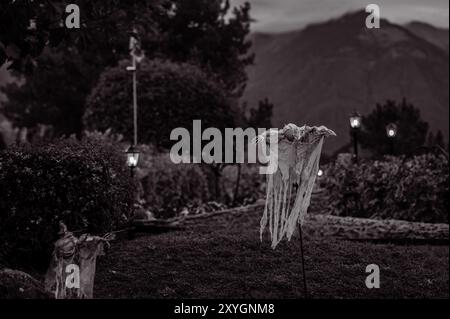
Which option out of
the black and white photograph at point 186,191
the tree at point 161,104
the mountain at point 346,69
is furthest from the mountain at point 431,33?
the tree at point 161,104

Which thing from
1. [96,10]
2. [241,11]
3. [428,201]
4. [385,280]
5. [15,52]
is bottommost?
[385,280]

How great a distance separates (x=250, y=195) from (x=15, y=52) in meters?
9.29

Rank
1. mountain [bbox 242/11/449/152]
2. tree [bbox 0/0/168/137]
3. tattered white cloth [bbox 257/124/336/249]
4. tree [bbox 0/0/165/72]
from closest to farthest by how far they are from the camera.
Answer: tattered white cloth [bbox 257/124/336/249], tree [bbox 0/0/165/72], tree [bbox 0/0/168/137], mountain [bbox 242/11/449/152]

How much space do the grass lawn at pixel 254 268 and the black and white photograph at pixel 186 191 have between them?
0.10 feet

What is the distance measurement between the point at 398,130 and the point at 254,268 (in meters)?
20.8

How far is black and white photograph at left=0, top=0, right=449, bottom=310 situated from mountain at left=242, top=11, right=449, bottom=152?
43861mm

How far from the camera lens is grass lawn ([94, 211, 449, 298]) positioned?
24.2 ft

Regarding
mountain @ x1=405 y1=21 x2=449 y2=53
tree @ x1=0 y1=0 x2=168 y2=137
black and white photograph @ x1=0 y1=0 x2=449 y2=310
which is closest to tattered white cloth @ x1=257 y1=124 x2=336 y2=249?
black and white photograph @ x1=0 y1=0 x2=449 y2=310

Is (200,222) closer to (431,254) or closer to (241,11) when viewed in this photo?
(431,254)

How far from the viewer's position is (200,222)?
1218 cm

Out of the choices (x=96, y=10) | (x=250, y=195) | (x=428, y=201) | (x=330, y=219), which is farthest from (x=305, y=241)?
(x=250, y=195)

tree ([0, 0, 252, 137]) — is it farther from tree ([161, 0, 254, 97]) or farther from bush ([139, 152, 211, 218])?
bush ([139, 152, 211, 218])

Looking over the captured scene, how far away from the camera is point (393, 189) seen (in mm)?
12875

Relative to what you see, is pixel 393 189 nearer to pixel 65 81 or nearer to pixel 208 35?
pixel 208 35
